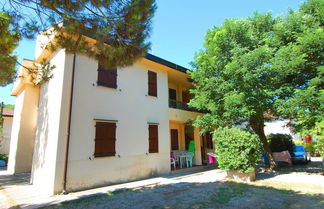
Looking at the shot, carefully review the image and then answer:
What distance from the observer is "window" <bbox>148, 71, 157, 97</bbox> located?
407 inches

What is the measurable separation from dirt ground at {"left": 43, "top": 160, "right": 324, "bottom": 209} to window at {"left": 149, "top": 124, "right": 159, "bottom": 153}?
2299mm

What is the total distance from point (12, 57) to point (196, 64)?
Answer: 8.33m

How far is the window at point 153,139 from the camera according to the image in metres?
9.63

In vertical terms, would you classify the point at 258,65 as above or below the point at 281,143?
above

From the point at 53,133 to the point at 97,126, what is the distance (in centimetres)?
161

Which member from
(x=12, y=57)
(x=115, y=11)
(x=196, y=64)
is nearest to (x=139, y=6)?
(x=115, y=11)

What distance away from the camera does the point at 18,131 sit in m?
11.7

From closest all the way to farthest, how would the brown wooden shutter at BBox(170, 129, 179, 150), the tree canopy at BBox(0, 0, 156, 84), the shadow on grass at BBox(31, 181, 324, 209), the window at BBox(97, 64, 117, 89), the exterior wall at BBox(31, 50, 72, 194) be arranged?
the tree canopy at BBox(0, 0, 156, 84)
the shadow on grass at BBox(31, 181, 324, 209)
the exterior wall at BBox(31, 50, 72, 194)
the window at BBox(97, 64, 117, 89)
the brown wooden shutter at BBox(170, 129, 179, 150)

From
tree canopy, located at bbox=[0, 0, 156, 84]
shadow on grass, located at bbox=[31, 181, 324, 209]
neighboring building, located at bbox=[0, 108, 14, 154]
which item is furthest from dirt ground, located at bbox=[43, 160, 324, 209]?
neighboring building, located at bbox=[0, 108, 14, 154]

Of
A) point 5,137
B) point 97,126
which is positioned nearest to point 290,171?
point 97,126

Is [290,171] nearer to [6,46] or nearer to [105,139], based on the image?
[105,139]

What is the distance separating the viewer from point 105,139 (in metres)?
7.92

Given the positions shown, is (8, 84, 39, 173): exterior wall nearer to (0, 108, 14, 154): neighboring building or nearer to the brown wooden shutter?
(0, 108, 14, 154): neighboring building

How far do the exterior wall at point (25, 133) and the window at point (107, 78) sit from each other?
6962 millimetres
